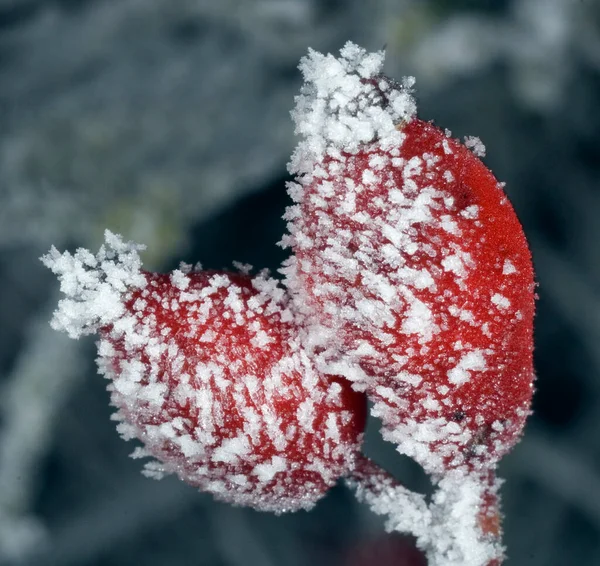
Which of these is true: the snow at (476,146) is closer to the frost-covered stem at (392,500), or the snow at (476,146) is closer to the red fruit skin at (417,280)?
the red fruit skin at (417,280)

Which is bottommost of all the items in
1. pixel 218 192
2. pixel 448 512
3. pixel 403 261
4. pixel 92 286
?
pixel 448 512

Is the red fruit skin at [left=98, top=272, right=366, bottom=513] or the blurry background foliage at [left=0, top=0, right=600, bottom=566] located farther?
the blurry background foliage at [left=0, top=0, right=600, bottom=566]

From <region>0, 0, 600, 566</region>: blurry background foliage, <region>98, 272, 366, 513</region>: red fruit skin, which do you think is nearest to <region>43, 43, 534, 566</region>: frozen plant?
<region>98, 272, 366, 513</region>: red fruit skin

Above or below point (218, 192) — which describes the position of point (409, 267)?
below

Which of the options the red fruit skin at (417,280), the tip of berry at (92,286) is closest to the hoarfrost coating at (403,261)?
the red fruit skin at (417,280)

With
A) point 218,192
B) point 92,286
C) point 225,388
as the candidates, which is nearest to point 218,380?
point 225,388

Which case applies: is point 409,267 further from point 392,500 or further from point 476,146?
point 392,500

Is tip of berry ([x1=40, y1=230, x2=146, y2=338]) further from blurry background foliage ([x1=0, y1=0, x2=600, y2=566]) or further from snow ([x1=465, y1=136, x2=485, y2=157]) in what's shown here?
blurry background foliage ([x1=0, y1=0, x2=600, y2=566])
